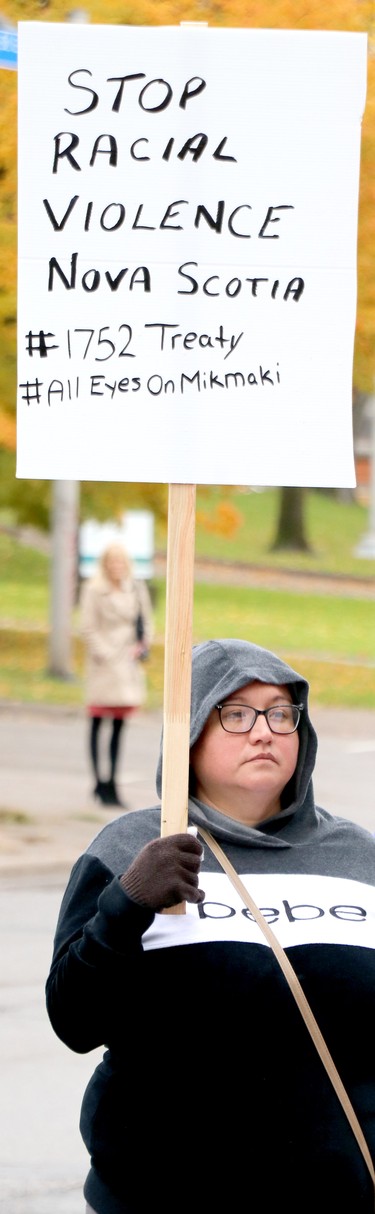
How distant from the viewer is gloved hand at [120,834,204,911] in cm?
272

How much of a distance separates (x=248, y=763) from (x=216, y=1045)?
0.44m

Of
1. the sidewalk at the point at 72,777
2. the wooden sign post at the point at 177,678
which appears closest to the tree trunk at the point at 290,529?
the sidewalk at the point at 72,777

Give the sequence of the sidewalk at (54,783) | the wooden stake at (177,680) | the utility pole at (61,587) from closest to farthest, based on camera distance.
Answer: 1. the wooden stake at (177,680)
2. the sidewalk at (54,783)
3. the utility pole at (61,587)

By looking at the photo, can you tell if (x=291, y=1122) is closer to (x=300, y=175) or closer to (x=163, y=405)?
(x=163, y=405)

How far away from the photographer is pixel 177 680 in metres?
2.90

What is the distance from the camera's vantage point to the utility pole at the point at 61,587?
1866 cm

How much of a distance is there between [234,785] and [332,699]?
1617 centimetres

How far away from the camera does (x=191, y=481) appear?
9.79ft

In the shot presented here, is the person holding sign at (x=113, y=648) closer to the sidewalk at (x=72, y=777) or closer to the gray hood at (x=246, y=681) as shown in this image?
the sidewalk at (x=72, y=777)

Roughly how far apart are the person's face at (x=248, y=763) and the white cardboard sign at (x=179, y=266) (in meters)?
0.35

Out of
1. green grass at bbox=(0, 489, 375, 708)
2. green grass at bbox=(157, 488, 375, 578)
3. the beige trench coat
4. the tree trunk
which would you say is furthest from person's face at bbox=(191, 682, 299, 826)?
the tree trunk

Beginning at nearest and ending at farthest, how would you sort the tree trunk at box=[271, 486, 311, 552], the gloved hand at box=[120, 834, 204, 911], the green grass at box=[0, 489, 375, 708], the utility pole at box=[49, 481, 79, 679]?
1. the gloved hand at box=[120, 834, 204, 911]
2. the utility pole at box=[49, 481, 79, 679]
3. the green grass at box=[0, 489, 375, 708]
4. the tree trunk at box=[271, 486, 311, 552]

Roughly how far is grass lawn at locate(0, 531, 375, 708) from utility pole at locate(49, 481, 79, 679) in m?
Result: 0.21

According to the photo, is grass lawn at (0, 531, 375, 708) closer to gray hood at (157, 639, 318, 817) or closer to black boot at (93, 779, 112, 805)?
black boot at (93, 779, 112, 805)
